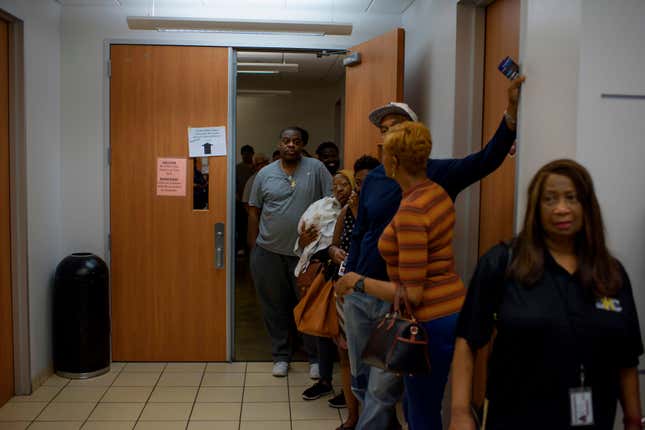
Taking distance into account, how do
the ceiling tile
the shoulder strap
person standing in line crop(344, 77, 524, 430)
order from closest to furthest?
the shoulder strap
person standing in line crop(344, 77, 524, 430)
the ceiling tile

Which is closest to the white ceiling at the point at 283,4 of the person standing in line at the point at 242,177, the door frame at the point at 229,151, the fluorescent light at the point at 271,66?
the door frame at the point at 229,151

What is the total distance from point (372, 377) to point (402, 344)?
498mm

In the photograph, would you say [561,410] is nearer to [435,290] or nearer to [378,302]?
[435,290]

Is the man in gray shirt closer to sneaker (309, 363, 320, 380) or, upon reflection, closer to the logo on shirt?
sneaker (309, 363, 320, 380)

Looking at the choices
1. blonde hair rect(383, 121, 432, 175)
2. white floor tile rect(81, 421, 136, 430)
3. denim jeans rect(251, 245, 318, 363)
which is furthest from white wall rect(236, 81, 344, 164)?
blonde hair rect(383, 121, 432, 175)

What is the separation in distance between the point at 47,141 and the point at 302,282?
1.94m

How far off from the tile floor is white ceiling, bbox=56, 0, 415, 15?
242 cm

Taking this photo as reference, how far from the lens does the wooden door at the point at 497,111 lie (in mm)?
2615

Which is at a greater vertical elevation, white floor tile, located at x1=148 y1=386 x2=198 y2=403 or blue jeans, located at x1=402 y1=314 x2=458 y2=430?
blue jeans, located at x1=402 y1=314 x2=458 y2=430

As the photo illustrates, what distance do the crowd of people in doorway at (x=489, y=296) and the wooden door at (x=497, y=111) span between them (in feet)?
1.33

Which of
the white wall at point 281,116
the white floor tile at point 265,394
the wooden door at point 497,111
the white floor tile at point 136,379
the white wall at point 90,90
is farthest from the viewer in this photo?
the white wall at point 281,116

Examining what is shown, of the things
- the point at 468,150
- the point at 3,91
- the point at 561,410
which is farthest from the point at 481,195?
the point at 3,91

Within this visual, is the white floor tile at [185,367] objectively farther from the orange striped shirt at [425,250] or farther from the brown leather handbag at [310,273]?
the orange striped shirt at [425,250]

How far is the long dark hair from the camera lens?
1491 mm
